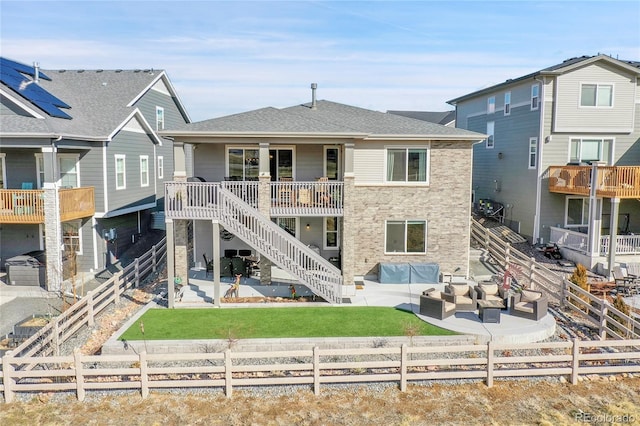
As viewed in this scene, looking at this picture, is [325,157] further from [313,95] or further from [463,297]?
[463,297]

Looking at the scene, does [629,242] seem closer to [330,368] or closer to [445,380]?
[445,380]

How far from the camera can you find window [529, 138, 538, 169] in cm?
2392

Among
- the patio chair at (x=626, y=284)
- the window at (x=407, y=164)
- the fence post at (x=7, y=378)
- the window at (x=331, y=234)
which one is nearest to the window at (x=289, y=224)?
the window at (x=331, y=234)

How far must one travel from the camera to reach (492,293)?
1556 centimetres

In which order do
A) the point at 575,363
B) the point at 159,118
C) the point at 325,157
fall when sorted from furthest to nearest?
1. the point at 159,118
2. the point at 325,157
3. the point at 575,363

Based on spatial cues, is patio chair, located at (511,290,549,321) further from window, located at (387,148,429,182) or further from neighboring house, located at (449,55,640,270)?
neighboring house, located at (449,55,640,270)

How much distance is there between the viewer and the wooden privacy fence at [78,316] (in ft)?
39.3

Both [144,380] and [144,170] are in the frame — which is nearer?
[144,380]

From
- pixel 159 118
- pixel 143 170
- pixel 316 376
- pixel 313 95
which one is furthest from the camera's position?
pixel 159 118

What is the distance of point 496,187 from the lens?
28.4 metres

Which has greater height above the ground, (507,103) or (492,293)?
(507,103)

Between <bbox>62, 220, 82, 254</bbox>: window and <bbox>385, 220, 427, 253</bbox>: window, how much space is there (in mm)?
13277

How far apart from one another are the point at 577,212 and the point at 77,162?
23680 mm

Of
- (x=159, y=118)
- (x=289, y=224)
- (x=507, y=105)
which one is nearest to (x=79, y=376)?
(x=289, y=224)
